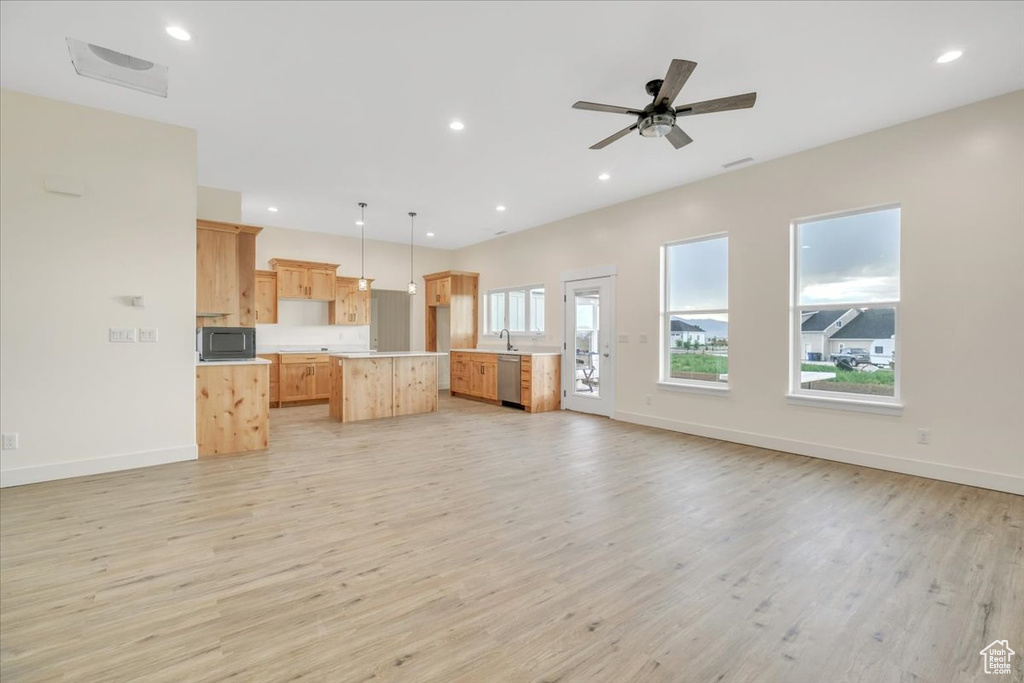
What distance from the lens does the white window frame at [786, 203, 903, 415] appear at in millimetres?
3926

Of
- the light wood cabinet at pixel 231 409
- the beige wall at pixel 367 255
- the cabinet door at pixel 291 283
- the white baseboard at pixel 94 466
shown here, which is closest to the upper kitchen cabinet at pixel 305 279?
the cabinet door at pixel 291 283

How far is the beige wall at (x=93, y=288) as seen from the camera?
344 cm

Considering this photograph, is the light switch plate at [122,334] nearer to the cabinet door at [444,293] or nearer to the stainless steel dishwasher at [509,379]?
the stainless steel dishwasher at [509,379]

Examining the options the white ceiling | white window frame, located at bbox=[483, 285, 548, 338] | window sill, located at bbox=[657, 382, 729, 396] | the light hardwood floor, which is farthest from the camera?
white window frame, located at bbox=[483, 285, 548, 338]

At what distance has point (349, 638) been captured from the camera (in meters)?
1.70

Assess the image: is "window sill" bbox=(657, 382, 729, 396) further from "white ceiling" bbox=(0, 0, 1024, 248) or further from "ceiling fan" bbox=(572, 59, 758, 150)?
"ceiling fan" bbox=(572, 59, 758, 150)

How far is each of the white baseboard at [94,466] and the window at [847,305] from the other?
626cm

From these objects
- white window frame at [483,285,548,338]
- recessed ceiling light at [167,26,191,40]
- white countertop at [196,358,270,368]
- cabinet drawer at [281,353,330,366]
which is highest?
recessed ceiling light at [167,26,191,40]

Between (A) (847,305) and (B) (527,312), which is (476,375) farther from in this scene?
(A) (847,305)

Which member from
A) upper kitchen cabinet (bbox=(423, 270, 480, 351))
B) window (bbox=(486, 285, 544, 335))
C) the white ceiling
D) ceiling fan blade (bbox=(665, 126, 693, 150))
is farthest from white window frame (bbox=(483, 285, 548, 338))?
ceiling fan blade (bbox=(665, 126, 693, 150))

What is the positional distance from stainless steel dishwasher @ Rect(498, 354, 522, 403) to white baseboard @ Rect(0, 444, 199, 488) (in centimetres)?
440

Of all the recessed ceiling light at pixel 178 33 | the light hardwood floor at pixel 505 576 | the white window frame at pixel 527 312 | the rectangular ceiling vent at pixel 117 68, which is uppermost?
the rectangular ceiling vent at pixel 117 68

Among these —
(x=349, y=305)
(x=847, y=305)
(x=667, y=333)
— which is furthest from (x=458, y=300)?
(x=847, y=305)

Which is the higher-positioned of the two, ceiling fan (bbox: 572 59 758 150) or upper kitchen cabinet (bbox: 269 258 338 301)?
ceiling fan (bbox: 572 59 758 150)
